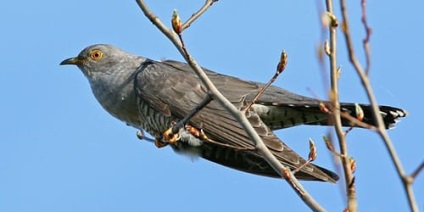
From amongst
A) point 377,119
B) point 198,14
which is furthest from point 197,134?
point 377,119

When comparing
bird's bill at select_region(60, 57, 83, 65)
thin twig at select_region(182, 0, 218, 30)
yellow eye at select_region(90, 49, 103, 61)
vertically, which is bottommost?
thin twig at select_region(182, 0, 218, 30)

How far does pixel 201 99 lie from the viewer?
276 inches

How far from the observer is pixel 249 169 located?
6.54 metres

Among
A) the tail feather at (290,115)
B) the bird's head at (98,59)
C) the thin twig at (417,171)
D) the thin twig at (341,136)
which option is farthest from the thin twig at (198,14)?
the bird's head at (98,59)

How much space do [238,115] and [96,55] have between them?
4735 mm

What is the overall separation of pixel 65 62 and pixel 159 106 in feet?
5.39

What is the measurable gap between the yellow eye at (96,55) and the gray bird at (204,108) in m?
0.19

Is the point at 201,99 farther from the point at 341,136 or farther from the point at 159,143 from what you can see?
the point at 341,136

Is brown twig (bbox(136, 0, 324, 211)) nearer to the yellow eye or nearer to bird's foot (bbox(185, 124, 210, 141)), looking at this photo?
bird's foot (bbox(185, 124, 210, 141))

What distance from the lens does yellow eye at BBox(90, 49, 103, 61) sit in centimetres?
793

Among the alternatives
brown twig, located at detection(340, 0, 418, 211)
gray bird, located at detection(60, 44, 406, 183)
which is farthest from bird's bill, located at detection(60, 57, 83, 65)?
brown twig, located at detection(340, 0, 418, 211)

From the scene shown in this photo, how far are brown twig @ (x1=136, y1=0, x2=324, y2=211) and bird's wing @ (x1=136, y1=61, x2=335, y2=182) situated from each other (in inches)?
95.2

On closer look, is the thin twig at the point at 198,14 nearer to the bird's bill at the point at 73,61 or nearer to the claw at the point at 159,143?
the claw at the point at 159,143

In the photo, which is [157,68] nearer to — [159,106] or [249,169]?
[159,106]
